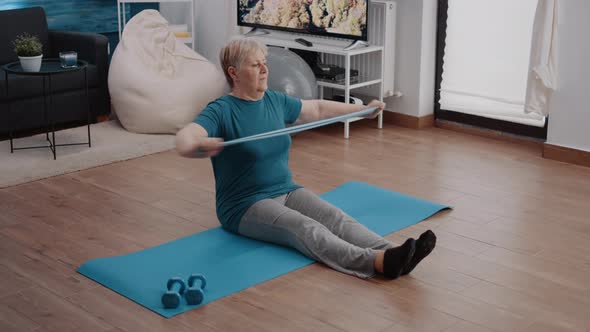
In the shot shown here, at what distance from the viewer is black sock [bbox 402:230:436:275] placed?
310 centimetres

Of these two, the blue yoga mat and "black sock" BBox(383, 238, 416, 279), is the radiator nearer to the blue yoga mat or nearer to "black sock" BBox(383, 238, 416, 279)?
the blue yoga mat

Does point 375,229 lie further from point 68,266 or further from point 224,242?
point 68,266

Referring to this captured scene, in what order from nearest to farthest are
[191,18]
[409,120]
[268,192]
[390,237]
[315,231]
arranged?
1. [315,231]
2. [268,192]
3. [390,237]
4. [409,120]
5. [191,18]

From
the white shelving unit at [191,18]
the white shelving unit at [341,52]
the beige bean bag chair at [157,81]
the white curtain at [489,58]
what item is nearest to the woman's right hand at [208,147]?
the beige bean bag chair at [157,81]

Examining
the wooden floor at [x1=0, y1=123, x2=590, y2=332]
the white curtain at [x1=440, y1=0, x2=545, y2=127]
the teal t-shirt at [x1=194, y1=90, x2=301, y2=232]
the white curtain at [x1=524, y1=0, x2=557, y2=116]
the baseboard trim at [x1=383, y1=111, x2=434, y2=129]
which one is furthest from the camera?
the baseboard trim at [x1=383, y1=111, x2=434, y2=129]

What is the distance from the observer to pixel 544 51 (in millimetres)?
4742

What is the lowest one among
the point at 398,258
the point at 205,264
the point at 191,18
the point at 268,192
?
the point at 205,264

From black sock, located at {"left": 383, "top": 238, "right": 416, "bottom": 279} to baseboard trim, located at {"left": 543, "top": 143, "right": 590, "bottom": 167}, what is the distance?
80.9 inches

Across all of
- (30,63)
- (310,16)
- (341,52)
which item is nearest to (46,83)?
(30,63)

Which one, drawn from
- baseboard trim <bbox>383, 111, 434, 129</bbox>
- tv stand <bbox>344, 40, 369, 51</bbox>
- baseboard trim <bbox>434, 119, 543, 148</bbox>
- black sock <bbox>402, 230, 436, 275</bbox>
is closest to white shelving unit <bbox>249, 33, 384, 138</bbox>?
tv stand <bbox>344, 40, 369, 51</bbox>

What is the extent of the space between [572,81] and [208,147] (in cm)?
258

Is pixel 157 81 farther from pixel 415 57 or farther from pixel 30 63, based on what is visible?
pixel 415 57

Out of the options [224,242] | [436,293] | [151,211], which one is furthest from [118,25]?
[436,293]

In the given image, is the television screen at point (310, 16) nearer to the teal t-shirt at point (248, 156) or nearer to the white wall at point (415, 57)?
the white wall at point (415, 57)
